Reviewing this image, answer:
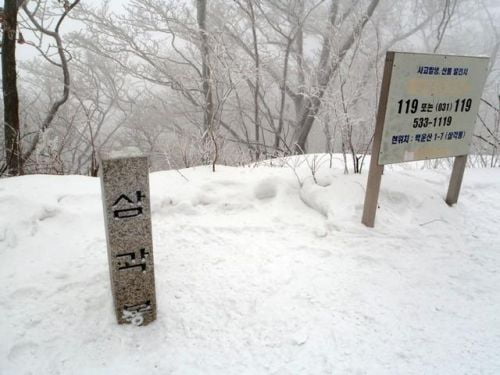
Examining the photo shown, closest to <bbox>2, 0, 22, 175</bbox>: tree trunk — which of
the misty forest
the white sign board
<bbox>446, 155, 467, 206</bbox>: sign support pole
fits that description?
the misty forest

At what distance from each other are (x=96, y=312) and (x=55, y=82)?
16479mm

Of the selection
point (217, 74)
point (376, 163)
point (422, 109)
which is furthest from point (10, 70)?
point (422, 109)

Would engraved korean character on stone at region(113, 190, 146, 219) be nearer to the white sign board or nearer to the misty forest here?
the misty forest

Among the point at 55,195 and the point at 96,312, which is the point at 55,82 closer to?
the point at 55,195

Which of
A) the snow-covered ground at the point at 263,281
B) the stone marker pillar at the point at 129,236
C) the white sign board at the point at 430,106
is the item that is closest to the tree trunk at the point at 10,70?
the snow-covered ground at the point at 263,281

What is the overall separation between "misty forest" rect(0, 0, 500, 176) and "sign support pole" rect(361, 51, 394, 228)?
84 centimetres

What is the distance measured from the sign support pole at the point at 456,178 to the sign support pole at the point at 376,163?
1032 millimetres

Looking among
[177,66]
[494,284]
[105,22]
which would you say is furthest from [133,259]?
[177,66]

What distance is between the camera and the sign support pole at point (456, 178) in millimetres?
3148

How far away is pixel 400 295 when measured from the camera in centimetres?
207

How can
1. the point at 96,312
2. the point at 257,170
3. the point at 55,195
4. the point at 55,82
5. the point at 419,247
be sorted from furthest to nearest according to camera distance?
1. the point at 55,82
2. the point at 257,170
3. the point at 55,195
4. the point at 419,247
5. the point at 96,312

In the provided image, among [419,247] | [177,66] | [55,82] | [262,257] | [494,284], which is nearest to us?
[494,284]

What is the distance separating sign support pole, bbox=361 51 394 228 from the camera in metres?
2.43

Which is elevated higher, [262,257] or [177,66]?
[177,66]
